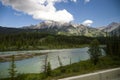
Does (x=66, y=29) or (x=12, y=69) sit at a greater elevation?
(x=66, y=29)

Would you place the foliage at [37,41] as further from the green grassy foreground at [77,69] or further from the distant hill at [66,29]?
the green grassy foreground at [77,69]

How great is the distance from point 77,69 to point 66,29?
1.13 m

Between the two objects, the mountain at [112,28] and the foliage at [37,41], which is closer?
the foliage at [37,41]

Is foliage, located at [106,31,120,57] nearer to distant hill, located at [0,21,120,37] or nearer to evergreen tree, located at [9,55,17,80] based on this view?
distant hill, located at [0,21,120,37]

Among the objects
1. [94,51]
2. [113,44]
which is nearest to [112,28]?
[113,44]

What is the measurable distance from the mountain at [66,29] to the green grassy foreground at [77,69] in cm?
80

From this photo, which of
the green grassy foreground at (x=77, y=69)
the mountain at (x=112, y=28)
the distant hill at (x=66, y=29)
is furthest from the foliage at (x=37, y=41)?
the mountain at (x=112, y=28)

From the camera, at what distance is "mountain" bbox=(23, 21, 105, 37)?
4790mm

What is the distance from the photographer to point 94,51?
18.5 feet

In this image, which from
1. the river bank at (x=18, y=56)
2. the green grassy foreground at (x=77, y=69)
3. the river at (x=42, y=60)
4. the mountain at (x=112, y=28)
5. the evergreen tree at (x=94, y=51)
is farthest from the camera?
the mountain at (x=112, y=28)

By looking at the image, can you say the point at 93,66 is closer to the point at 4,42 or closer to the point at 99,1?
the point at 99,1

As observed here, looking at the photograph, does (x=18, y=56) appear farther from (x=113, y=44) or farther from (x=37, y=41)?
(x=113, y=44)

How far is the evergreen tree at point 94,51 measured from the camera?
5668 millimetres

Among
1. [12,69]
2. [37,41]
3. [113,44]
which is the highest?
[37,41]
